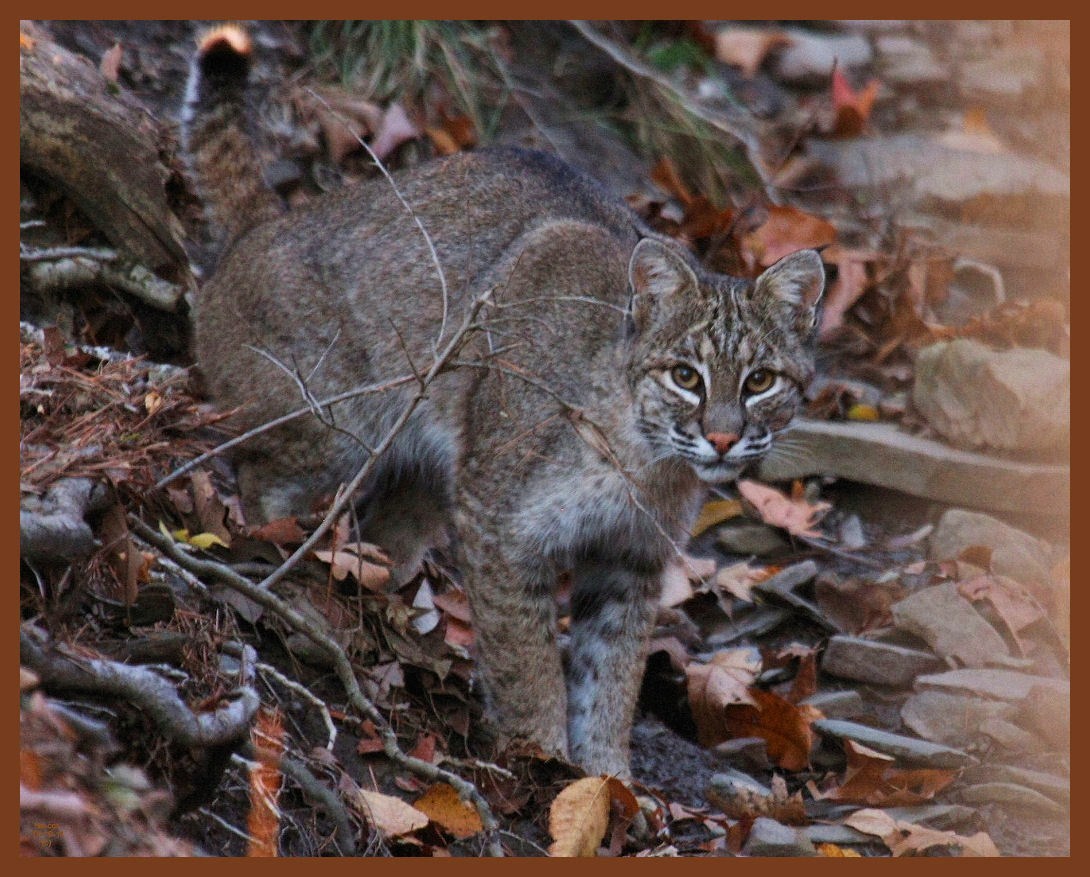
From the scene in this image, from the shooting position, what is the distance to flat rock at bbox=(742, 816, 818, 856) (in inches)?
210

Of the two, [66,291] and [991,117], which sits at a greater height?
[66,291]

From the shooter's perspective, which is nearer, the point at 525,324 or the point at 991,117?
the point at 525,324

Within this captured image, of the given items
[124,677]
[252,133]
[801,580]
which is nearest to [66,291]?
[252,133]

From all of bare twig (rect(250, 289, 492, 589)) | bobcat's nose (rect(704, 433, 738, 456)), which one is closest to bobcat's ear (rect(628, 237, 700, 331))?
bobcat's nose (rect(704, 433, 738, 456))

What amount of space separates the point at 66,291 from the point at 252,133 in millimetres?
1159

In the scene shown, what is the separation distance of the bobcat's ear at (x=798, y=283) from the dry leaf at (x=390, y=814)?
7.72ft

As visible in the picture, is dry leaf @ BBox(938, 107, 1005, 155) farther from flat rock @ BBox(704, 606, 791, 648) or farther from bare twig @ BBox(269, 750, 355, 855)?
bare twig @ BBox(269, 750, 355, 855)

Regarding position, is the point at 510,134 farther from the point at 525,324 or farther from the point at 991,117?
the point at 991,117

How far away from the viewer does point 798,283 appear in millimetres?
5727

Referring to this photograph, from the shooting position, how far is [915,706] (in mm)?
6395

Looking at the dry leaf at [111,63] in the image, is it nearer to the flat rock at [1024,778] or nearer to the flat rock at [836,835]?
the flat rock at [836,835]

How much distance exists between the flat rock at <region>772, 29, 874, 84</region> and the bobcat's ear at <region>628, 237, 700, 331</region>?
6.69 metres

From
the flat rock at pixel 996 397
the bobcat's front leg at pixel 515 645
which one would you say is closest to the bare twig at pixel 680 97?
the flat rock at pixel 996 397

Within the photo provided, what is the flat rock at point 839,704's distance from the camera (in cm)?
653
